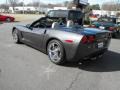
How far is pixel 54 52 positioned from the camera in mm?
5309

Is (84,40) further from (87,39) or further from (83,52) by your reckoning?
(83,52)

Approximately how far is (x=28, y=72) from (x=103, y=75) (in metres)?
1.94

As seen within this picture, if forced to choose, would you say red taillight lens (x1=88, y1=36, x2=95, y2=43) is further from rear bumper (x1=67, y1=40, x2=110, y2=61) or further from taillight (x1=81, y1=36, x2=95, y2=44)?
rear bumper (x1=67, y1=40, x2=110, y2=61)

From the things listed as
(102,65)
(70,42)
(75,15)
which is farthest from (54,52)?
(75,15)

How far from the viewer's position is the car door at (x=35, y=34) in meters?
5.87

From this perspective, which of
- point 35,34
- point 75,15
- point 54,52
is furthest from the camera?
point 75,15

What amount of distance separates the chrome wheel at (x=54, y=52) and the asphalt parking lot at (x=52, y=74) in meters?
0.20

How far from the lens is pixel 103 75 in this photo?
4574 mm

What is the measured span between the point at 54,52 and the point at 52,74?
0.98 metres

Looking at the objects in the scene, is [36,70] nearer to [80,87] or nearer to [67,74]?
[67,74]

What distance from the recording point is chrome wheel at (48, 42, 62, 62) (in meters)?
5.18

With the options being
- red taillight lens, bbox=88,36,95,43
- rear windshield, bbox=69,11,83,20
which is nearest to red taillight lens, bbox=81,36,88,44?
red taillight lens, bbox=88,36,95,43

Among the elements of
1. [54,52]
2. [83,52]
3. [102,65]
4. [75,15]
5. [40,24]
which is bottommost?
[102,65]

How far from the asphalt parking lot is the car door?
1.51 ft
